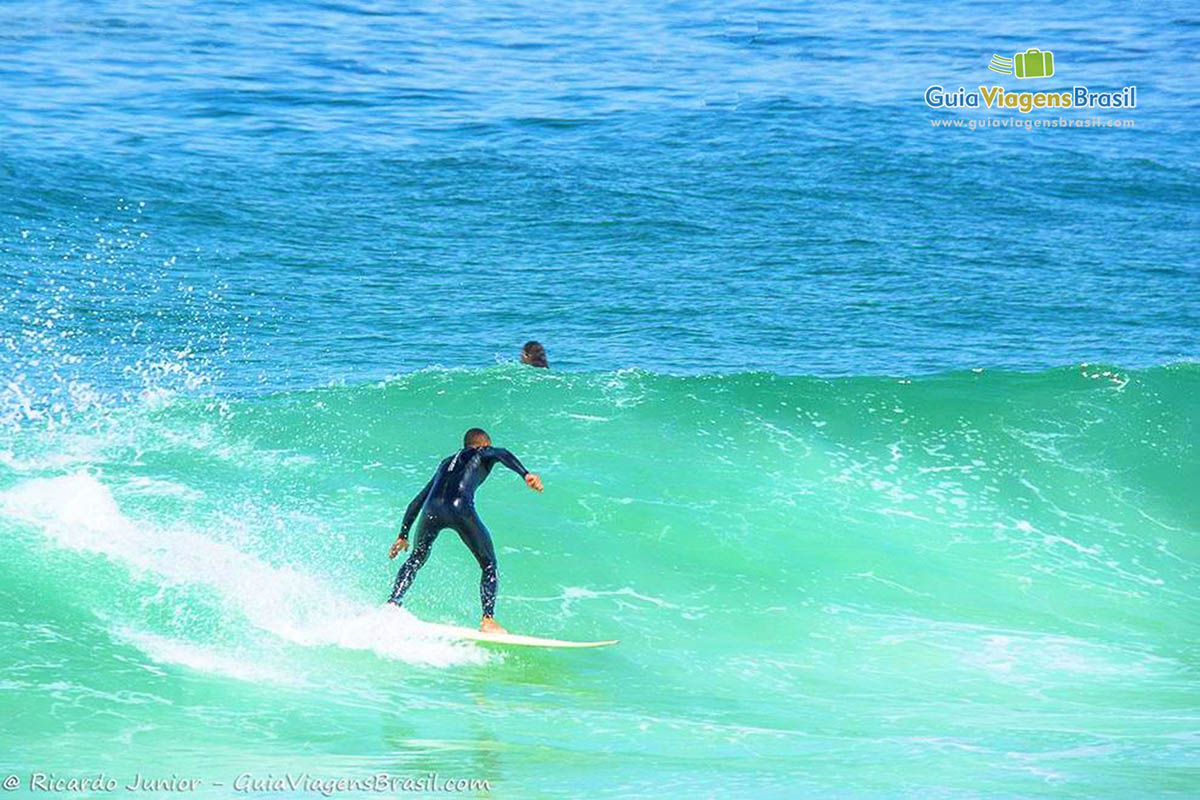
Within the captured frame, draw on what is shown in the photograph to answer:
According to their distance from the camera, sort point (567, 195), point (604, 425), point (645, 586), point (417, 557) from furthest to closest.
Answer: point (567, 195) < point (604, 425) < point (645, 586) < point (417, 557)

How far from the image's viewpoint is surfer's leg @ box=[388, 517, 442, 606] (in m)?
11.1

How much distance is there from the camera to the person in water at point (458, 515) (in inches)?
435

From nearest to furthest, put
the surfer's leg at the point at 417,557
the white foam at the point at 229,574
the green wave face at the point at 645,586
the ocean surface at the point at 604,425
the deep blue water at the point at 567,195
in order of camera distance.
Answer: the green wave face at the point at 645,586 → the ocean surface at the point at 604,425 → the white foam at the point at 229,574 → the surfer's leg at the point at 417,557 → the deep blue water at the point at 567,195

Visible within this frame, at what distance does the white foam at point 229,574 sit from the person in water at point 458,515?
1.01ft

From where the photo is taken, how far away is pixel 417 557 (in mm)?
11188

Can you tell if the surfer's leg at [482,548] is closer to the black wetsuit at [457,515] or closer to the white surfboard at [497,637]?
the black wetsuit at [457,515]

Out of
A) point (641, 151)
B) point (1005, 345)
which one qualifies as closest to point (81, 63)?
point (641, 151)

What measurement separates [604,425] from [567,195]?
11995 mm

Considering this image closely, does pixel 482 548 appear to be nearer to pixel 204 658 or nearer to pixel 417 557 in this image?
pixel 417 557
